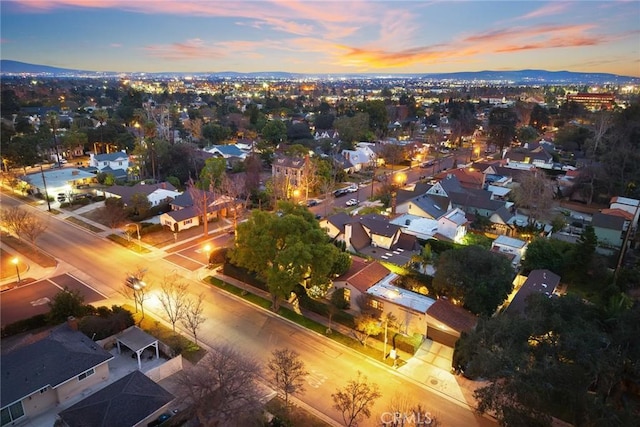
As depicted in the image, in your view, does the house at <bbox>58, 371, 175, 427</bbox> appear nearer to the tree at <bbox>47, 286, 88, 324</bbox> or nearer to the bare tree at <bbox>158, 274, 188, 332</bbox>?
the bare tree at <bbox>158, 274, 188, 332</bbox>

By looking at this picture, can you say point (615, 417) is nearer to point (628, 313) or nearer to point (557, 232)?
point (628, 313)

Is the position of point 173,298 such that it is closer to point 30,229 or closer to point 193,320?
point 193,320

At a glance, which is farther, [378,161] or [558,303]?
[378,161]

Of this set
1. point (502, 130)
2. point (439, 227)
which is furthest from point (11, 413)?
point (502, 130)

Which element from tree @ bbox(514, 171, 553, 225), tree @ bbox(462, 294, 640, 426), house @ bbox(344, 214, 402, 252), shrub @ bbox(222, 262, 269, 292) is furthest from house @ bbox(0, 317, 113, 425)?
tree @ bbox(514, 171, 553, 225)

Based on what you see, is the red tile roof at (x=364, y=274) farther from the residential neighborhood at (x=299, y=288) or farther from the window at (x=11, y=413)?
the window at (x=11, y=413)

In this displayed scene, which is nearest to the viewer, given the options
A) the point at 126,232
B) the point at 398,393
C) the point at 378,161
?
the point at 398,393

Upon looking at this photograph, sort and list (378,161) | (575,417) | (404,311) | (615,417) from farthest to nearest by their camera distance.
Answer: (378,161) → (404,311) → (575,417) → (615,417)

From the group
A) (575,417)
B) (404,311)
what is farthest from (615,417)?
(404,311)
